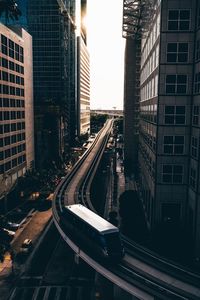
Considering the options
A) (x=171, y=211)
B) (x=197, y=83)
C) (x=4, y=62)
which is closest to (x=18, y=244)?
(x=171, y=211)

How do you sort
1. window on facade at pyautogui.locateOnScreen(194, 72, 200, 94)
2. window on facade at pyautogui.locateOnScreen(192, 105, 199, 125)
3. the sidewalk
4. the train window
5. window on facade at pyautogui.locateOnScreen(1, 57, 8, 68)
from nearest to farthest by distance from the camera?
1. the train window
2. the sidewalk
3. window on facade at pyautogui.locateOnScreen(194, 72, 200, 94)
4. window on facade at pyautogui.locateOnScreen(192, 105, 199, 125)
5. window on facade at pyautogui.locateOnScreen(1, 57, 8, 68)

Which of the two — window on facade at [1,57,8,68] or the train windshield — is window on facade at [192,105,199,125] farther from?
window on facade at [1,57,8,68]

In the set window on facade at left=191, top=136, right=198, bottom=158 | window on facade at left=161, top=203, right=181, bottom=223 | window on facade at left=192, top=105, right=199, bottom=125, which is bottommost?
window on facade at left=161, top=203, right=181, bottom=223

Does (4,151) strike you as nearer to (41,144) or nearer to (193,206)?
(41,144)

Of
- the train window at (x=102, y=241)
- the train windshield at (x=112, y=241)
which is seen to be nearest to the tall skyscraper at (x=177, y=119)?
the train windshield at (x=112, y=241)

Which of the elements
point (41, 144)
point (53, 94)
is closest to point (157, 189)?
point (41, 144)

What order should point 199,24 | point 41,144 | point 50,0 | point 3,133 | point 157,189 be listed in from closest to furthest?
point 199,24 → point 157,189 → point 3,133 → point 41,144 → point 50,0

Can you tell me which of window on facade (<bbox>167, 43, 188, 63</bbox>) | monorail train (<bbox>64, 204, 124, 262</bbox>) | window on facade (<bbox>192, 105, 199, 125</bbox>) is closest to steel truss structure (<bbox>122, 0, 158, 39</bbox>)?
window on facade (<bbox>167, 43, 188, 63</bbox>)

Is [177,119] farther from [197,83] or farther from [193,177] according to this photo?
[193,177]
